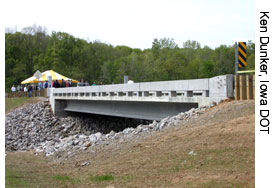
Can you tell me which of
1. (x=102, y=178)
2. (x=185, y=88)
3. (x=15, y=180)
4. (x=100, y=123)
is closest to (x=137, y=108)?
(x=185, y=88)

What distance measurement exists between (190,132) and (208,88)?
3.71 m

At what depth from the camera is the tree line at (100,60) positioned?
57562 millimetres

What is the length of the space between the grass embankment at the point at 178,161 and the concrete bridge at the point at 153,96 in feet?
3.49

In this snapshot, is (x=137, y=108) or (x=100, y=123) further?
(x=100, y=123)

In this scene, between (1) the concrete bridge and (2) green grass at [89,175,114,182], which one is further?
(1) the concrete bridge

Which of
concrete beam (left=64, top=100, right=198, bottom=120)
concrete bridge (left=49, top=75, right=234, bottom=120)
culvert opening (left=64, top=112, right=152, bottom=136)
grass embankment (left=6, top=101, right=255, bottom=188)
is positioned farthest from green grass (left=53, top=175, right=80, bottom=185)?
culvert opening (left=64, top=112, right=152, bottom=136)

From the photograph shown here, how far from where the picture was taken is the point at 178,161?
873 cm

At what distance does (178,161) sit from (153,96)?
9.37m

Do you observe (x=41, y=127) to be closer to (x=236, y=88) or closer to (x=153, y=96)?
(x=153, y=96)

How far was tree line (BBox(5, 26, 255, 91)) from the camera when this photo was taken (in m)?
57.6

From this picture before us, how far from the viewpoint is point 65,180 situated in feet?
32.4

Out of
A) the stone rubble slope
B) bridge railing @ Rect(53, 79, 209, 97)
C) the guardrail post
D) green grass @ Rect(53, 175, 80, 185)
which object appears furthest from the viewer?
the stone rubble slope

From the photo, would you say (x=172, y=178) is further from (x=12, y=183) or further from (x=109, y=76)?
(x=109, y=76)

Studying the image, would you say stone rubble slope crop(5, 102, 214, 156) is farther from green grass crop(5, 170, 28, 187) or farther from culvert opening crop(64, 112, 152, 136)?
green grass crop(5, 170, 28, 187)
